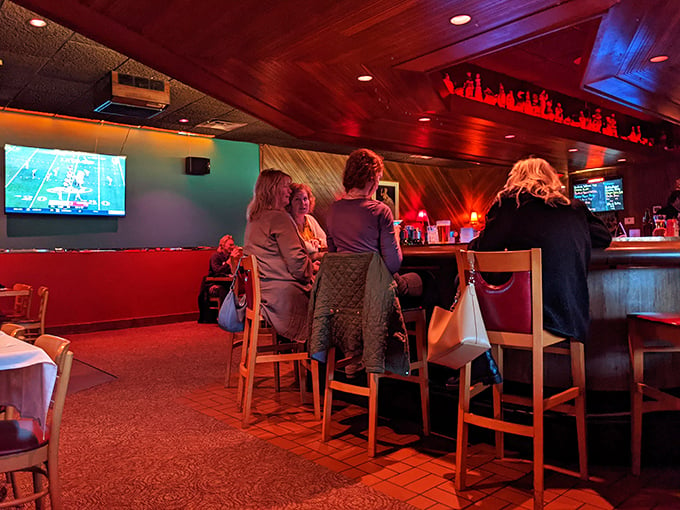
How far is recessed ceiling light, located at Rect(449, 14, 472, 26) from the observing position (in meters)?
3.55

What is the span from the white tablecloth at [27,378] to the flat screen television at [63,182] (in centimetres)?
618

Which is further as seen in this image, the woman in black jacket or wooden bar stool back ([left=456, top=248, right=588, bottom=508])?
the woman in black jacket

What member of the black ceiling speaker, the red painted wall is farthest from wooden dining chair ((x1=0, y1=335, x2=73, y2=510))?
the black ceiling speaker

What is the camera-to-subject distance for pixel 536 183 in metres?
2.58

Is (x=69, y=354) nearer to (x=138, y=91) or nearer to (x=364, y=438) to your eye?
(x=364, y=438)

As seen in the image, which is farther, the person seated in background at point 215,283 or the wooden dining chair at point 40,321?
the person seated in background at point 215,283

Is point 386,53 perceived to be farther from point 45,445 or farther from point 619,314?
point 45,445

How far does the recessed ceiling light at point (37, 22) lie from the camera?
437 centimetres

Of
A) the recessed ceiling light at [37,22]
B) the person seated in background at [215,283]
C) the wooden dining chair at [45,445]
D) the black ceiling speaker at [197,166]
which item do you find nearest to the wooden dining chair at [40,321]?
the recessed ceiling light at [37,22]

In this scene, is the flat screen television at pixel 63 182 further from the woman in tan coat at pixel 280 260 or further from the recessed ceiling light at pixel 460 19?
the recessed ceiling light at pixel 460 19

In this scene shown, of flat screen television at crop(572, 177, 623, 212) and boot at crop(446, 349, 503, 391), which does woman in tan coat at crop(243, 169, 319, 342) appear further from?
flat screen television at crop(572, 177, 623, 212)

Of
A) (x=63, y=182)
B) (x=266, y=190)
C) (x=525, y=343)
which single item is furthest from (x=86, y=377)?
(x=525, y=343)

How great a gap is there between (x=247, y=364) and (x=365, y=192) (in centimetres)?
135

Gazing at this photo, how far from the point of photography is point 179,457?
291cm
